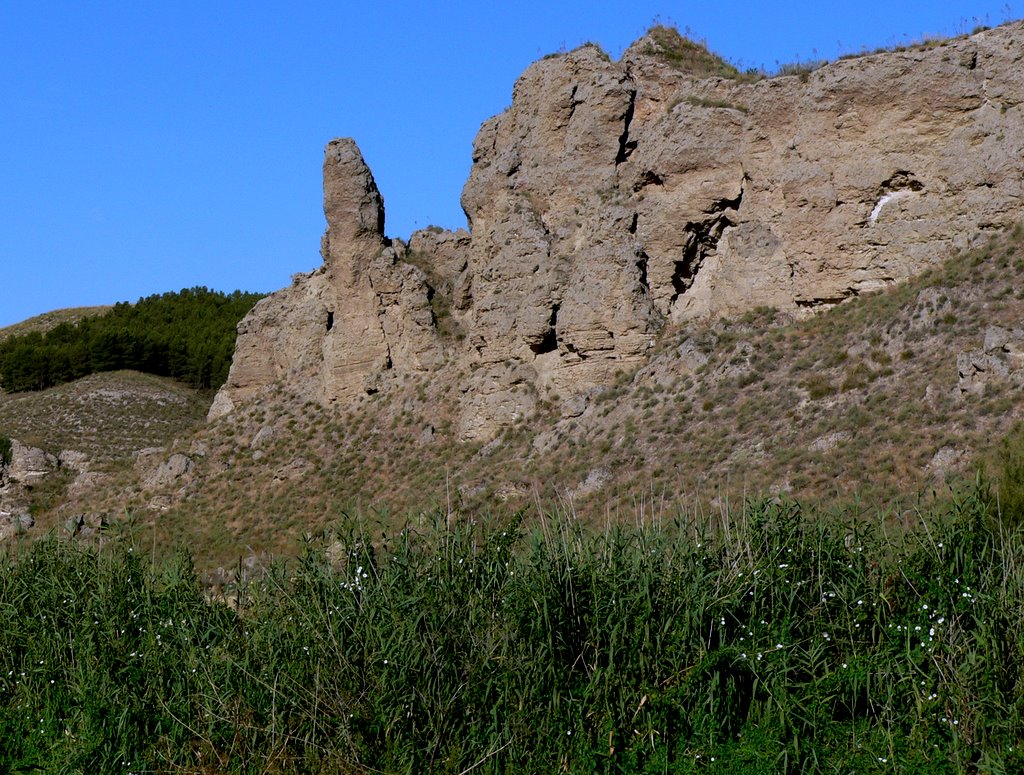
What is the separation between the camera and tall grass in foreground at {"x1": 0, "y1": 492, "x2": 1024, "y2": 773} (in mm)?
10500

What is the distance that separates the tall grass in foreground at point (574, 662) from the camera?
1050 cm

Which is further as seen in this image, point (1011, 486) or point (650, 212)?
point (650, 212)

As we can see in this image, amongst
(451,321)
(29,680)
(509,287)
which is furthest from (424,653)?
(451,321)

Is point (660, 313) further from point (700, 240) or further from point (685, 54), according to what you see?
point (685, 54)

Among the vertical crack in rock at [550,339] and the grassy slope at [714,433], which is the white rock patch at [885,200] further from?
the vertical crack in rock at [550,339]

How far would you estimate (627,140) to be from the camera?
32.2 meters

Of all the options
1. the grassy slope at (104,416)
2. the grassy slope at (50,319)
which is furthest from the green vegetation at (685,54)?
the grassy slope at (50,319)

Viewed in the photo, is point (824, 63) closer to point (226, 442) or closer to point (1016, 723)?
point (226, 442)

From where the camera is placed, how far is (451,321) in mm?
35250

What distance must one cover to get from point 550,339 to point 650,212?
3897 mm

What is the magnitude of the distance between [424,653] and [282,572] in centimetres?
229

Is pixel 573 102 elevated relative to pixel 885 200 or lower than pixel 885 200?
elevated

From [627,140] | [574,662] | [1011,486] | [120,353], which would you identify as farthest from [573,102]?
[120,353]

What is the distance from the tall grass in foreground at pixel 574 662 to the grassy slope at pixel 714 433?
791cm
